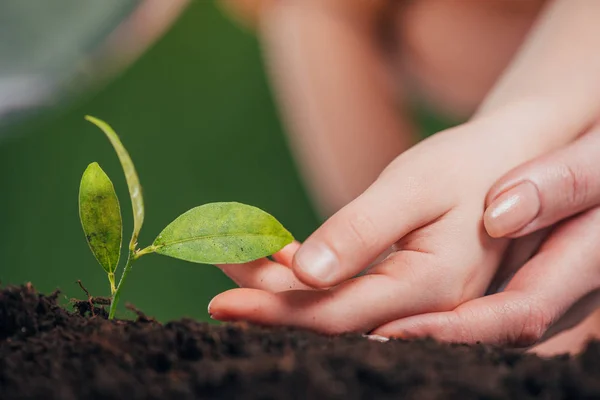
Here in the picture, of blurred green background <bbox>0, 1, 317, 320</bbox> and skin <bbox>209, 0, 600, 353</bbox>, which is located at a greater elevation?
blurred green background <bbox>0, 1, 317, 320</bbox>

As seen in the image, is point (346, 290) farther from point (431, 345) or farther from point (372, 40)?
point (372, 40)

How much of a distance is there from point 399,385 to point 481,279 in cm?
32

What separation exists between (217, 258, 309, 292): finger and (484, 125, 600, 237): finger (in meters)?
0.21

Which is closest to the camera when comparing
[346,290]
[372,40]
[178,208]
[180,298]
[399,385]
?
[399,385]

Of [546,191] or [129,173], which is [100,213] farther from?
[546,191]

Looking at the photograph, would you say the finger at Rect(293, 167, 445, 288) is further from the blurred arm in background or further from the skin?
the blurred arm in background

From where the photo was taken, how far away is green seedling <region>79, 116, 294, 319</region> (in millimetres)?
512

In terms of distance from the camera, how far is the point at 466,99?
5.23 feet

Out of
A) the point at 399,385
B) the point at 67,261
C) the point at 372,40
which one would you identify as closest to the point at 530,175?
the point at 399,385

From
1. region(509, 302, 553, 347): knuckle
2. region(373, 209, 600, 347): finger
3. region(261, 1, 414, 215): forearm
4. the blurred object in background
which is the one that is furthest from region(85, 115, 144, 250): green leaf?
the blurred object in background

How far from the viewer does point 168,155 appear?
2.38m

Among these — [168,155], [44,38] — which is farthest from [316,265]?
[168,155]

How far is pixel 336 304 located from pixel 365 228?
0.25ft

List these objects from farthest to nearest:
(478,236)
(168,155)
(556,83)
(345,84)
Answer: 1. (168,155)
2. (345,84)
3. (556,83)
4. (478,236)
